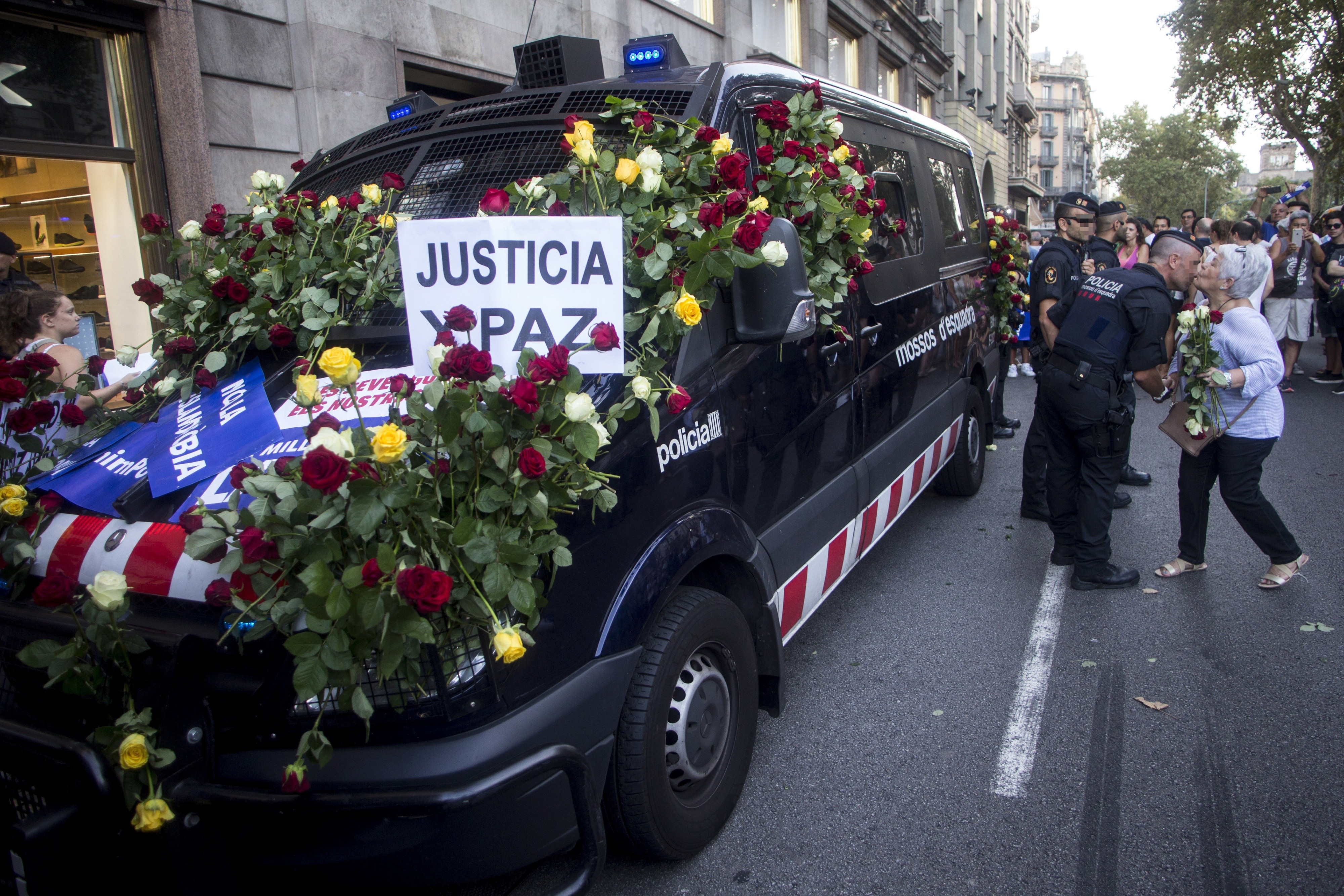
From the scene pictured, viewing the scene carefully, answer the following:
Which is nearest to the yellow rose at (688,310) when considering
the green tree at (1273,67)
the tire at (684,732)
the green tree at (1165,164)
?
the tire at (684,732)

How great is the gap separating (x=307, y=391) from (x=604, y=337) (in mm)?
645

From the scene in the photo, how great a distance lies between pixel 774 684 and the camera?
3033 millimetres

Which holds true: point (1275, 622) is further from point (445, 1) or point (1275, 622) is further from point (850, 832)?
point (445, 1)

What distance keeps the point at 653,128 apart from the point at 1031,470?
415 centimetres

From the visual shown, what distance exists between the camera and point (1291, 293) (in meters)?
10.3

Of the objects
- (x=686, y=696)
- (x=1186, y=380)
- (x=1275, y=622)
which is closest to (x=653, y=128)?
(x=686, y=696)

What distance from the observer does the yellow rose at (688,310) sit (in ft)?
7.46

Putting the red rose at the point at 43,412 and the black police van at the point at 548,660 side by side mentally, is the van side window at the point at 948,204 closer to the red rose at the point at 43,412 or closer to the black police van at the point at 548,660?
the black police van at the point at 548,660

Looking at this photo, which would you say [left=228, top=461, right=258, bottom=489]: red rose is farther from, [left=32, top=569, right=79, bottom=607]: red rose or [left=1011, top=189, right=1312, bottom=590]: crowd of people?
[left=1011, top=189, right=1312, bottom=590]: crowd of people

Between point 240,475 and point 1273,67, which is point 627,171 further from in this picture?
point 1273,67

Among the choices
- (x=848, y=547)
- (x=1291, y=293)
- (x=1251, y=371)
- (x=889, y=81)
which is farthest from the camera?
(x=889, y=81)

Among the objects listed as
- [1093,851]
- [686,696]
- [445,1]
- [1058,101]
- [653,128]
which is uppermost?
[1058,101]

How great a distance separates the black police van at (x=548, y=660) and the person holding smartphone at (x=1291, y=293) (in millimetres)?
8794

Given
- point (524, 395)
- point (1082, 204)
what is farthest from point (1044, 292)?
point (524, 395)
